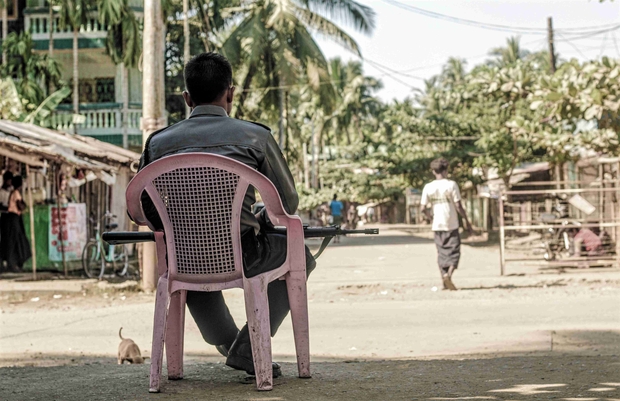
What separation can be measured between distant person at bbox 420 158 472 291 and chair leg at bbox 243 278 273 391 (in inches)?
314

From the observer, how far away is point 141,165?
4.33m

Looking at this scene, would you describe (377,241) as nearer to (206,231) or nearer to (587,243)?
(587,243)

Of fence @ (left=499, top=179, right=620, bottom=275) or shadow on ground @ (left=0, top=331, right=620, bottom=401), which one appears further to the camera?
fence @ (left=499, top=179, right=620, bottom=275)

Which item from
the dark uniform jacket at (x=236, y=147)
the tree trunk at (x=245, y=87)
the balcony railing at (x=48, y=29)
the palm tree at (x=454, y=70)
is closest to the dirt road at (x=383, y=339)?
the dark uniform jacket at (x=236, y=147)

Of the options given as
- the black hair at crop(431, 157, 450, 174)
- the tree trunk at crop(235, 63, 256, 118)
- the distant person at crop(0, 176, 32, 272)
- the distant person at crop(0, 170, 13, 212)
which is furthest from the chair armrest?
the tree trunk at crop(235, 63, 256, 118)

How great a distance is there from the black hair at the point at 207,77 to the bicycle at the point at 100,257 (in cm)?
1101

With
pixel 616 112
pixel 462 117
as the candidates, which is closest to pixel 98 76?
pixel 462 117

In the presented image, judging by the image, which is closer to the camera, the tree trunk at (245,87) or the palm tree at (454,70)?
the tree trunk at (245,87)

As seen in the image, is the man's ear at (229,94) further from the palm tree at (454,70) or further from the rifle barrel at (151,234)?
the palm tree at (454,70)

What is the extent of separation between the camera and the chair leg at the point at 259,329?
404cm

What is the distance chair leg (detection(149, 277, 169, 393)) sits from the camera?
4.07 meters

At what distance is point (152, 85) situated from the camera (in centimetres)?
1212

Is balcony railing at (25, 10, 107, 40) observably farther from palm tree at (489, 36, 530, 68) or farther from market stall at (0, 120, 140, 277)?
palm tree at (489, 36, 530, 68)

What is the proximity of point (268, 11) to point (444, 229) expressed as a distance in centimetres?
2217
